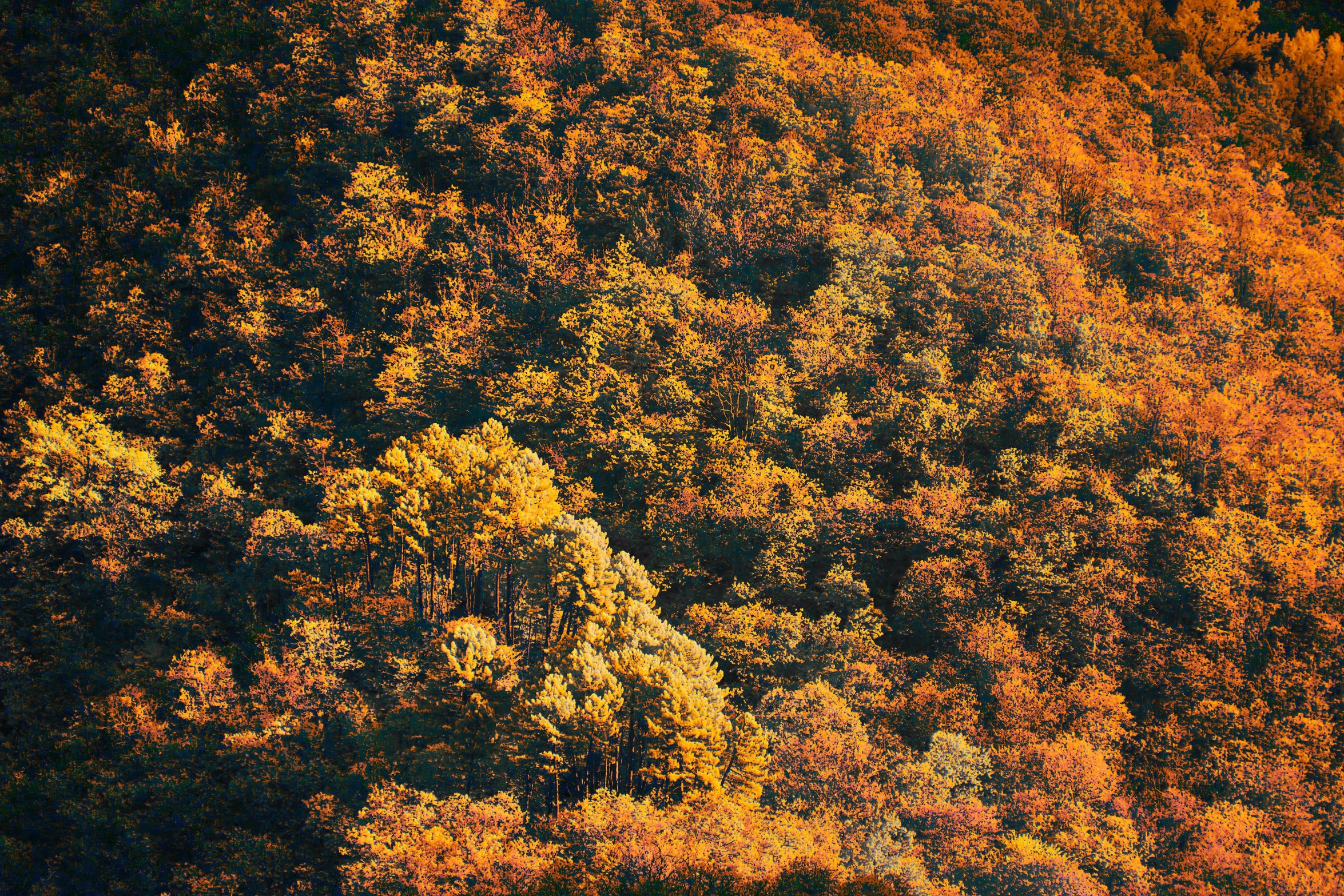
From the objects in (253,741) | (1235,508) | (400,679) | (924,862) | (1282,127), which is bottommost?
(253,741)

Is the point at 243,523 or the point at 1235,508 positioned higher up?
the point at 1235,508

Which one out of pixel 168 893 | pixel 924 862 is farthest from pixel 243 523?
pixel 924 862

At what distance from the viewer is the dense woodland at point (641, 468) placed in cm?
5544

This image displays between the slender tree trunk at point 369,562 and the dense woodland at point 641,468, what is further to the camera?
the slender tree trunk at point 369,562

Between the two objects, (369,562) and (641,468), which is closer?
(369,562)

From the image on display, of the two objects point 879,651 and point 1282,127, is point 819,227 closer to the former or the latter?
point 879,651

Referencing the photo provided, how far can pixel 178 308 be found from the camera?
83.0 metres

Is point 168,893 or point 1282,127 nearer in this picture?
point 168,893

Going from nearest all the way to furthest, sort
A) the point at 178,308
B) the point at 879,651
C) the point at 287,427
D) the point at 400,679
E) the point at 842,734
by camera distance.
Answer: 1. the point at 842,734
2. the point at 400,679
3. the point at 879,651
4. the point at 287,427
5. the point at 178,308

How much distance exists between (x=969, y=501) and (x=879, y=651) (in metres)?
13.0

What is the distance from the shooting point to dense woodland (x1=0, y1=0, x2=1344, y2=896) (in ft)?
182

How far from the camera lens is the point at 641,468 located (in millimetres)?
72312

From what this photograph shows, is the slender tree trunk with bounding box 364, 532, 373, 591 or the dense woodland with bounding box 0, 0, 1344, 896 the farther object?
the slender tree trunk with bounding box 364, 532, 373, 591

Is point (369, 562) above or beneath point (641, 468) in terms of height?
beneath
